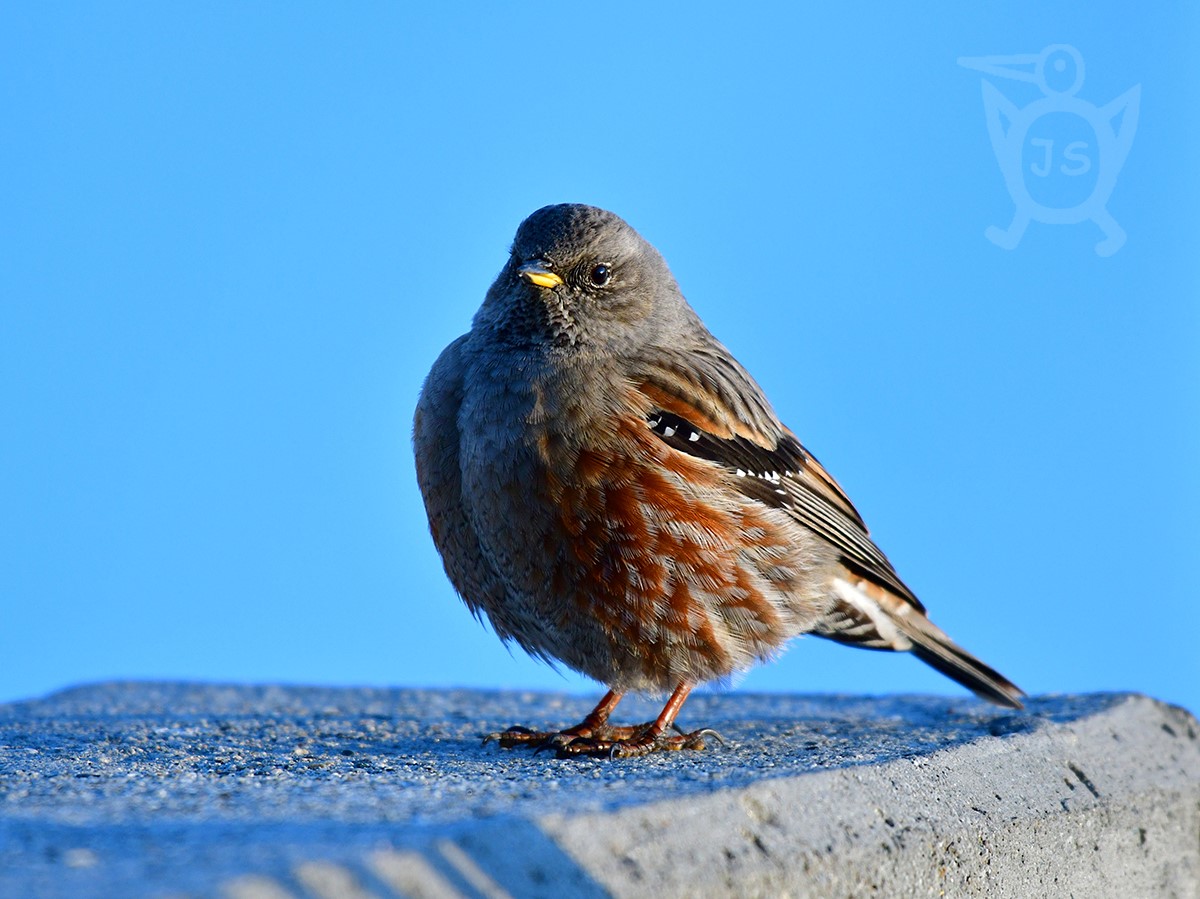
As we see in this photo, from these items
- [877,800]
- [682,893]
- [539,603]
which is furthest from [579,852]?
[539,603]

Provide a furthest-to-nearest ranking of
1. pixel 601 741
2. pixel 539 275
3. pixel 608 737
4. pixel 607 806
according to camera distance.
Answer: pixel 539 275 < pixel 608 737 < pixel 601 741 < pixel 607 806

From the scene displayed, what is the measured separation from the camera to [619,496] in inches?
199

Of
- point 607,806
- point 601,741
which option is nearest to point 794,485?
point 601,741

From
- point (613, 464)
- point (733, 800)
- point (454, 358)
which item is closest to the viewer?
point (733, 800)

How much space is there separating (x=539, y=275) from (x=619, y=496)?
4.00 ft

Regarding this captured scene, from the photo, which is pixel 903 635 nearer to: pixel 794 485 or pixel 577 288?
pixel 794 485

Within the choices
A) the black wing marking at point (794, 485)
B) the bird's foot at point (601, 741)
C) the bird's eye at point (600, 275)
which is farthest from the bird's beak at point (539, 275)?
the bird's foot at point (601, 741)

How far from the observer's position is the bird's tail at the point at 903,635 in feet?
20.5

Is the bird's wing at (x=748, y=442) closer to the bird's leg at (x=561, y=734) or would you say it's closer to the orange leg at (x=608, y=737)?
the orange leg at (x=608, y=737)

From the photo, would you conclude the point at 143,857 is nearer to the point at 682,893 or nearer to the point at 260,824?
the point at 260,824

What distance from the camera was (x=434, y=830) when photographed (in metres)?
2.93

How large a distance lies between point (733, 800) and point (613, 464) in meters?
1.91

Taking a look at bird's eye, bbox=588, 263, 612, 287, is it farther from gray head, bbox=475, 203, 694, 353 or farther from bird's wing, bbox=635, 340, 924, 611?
bird's wing, bbox=635, 340, 924, 611

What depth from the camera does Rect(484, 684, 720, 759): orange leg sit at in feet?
16.7
